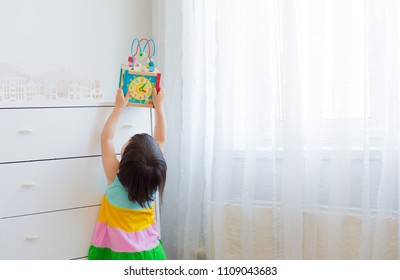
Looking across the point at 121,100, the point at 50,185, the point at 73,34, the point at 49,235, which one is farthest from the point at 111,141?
the point at 73,34

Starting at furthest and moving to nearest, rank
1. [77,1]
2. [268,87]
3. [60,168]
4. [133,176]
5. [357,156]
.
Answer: [77,1] < [268,87] < [357,156] < [60,168] < [133,176]

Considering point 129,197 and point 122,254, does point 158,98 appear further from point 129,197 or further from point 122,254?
point 122,254

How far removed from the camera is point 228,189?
206 centimetres

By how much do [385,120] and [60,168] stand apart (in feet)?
4.06

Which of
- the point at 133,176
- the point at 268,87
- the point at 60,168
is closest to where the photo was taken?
the point at 133,176


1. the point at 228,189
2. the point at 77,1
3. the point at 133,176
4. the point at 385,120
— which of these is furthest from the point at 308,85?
the point at 77,1

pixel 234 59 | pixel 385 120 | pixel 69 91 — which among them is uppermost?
pixel 234 59

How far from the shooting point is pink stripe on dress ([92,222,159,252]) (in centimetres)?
163

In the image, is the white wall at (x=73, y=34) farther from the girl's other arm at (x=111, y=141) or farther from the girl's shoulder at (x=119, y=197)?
A: the girl's shoulder at (x=119, y=197)

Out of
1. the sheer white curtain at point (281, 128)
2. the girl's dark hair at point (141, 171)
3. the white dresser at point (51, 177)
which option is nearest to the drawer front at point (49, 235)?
the white dresser at point (51, 177)

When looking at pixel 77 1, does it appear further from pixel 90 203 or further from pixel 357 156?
pixel 357 156

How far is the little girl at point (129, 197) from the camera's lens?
1.57 meters

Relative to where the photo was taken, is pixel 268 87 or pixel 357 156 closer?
pixel 357 156

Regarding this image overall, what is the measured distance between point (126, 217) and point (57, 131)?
41cm
